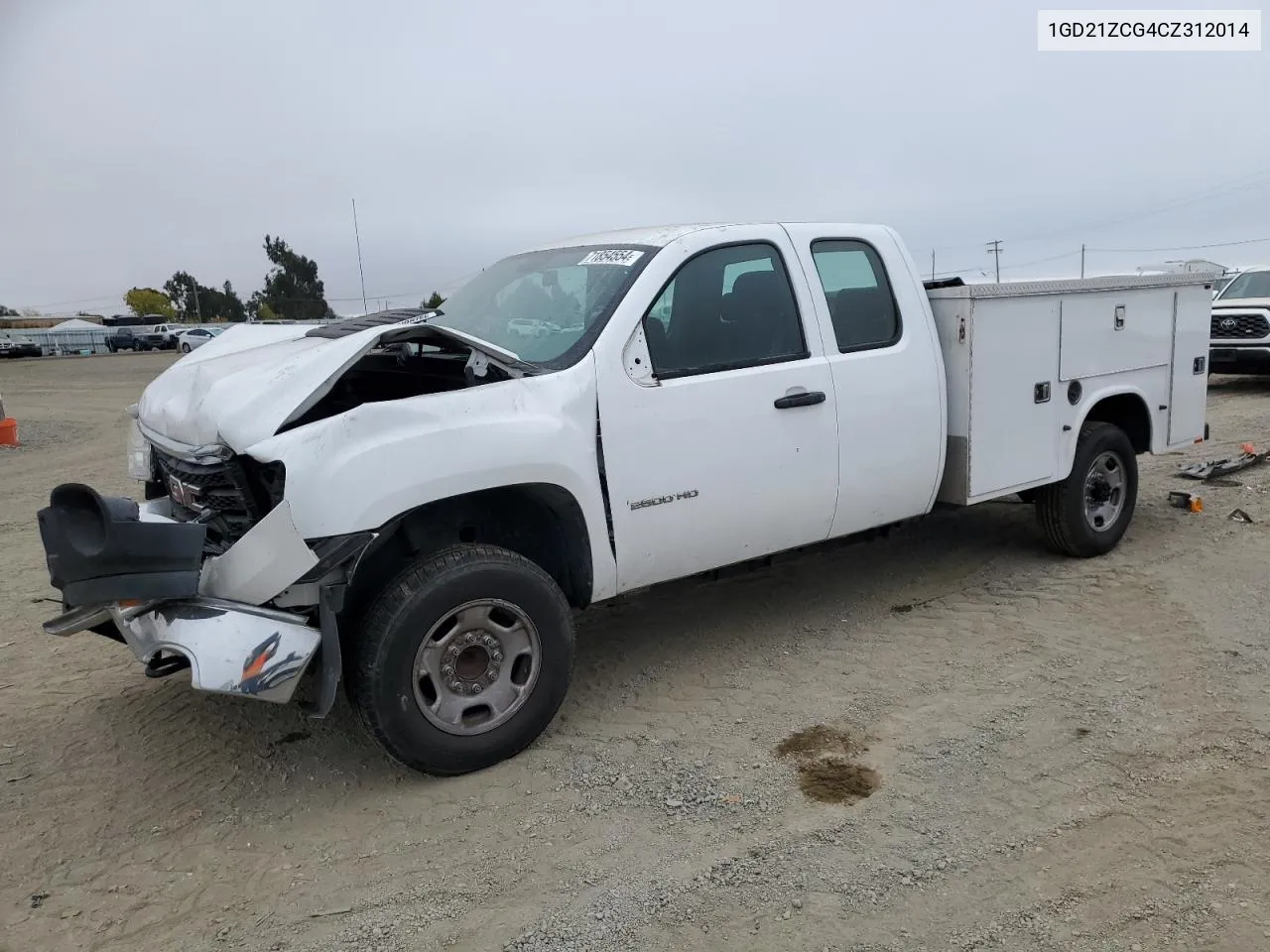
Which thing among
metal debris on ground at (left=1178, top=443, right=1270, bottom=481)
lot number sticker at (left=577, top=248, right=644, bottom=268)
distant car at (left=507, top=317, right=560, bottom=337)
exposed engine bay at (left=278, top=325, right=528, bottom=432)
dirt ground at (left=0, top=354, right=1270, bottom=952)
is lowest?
metal debris on ground at (left=1178, top=443, right=1270, bottom=481)

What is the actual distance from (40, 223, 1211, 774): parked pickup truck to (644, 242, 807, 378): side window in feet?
0.05

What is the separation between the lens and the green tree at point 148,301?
103 m

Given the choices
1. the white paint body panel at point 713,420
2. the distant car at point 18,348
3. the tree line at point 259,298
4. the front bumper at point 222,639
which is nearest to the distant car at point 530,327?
the white paint body panel at point 713,420

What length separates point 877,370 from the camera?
466cm

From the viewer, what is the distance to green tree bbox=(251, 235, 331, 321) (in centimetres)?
6203

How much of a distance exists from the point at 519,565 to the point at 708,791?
1.07 meters

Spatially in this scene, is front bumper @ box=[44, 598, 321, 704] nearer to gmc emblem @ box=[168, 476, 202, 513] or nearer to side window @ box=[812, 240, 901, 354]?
gmc emblem @ box=[168, 476, 202, 513]

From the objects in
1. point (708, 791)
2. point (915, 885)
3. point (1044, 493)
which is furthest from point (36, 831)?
point (1044, 493)

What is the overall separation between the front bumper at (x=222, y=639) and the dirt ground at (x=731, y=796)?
610 mm

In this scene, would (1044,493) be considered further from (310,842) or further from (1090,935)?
(310,842)

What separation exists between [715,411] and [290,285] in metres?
65.6

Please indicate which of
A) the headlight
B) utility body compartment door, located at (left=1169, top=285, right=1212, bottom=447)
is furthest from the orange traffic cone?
utility body compartment door, located at (left=1169, top=285, right=1212, bottom=447)

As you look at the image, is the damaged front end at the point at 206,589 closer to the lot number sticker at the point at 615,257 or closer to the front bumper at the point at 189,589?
the front bumper at the point at 189,589

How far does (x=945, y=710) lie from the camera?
4.06 metres
